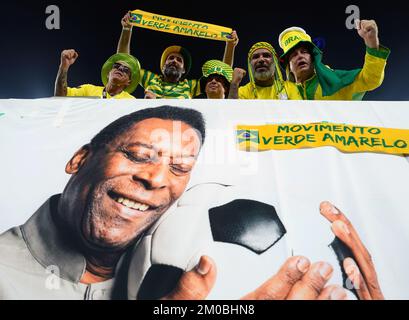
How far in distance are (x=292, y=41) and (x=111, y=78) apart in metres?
1.50

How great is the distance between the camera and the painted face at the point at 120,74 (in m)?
3.04

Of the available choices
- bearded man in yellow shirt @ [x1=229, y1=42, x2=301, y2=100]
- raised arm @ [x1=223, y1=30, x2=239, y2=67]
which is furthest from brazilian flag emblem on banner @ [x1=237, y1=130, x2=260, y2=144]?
raised arm @ [x1=223, y1=30, x2=239, y2=67]

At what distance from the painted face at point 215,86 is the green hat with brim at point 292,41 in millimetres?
523

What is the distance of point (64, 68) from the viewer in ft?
9.56

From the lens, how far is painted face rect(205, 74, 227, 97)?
121 inches

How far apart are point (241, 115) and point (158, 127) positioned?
441 mm

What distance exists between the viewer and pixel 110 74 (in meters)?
3.07

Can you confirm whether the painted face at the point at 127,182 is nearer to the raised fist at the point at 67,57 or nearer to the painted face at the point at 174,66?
the raised fist at the point at 67,57

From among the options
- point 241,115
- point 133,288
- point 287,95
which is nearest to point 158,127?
point 241,115

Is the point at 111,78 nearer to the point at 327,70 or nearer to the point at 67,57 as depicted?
the point at 67,57

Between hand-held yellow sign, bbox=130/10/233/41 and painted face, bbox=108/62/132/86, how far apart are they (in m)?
0.55

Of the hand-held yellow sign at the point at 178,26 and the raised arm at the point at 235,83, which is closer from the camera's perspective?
the raised arm at the point at 235,83

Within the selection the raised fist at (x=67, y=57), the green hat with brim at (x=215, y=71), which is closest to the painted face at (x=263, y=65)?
the green hat with brim at (x=215, y=71)
